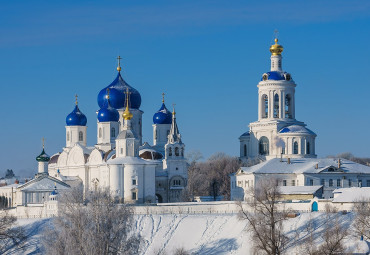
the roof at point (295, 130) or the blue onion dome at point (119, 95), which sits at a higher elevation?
the blue onion dome at point (119, 95)

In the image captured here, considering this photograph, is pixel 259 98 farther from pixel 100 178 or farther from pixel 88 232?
pixel 88 232

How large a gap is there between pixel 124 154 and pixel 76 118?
831 centimetres

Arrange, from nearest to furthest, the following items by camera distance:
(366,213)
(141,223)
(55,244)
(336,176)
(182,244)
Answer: (55,244), (366,213), (182,244), (141,223), (336,176)

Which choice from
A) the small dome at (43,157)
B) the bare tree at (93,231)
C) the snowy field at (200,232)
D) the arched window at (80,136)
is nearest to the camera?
the bare tree at (93,231)

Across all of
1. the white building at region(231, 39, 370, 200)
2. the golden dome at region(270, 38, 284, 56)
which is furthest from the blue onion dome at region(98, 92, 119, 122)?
the golden dome at region(270, 38, 284, 56)

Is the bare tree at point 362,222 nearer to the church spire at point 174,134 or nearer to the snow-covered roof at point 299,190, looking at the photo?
the snow-covered roof at point 299,190

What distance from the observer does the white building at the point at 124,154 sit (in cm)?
5062

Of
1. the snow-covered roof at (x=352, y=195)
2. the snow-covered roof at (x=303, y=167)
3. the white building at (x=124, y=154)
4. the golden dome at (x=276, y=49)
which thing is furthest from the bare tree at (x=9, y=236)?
the golden dome at (x=276, y=49)

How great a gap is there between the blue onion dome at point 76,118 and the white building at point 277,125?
32.4 feet

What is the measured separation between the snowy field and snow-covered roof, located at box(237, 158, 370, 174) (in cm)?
902

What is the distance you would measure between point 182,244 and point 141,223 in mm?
3534

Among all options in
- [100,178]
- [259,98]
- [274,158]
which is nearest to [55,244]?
[100,178]

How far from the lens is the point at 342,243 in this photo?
36.0 meters

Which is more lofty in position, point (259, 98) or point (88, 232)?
point (259, 98)
